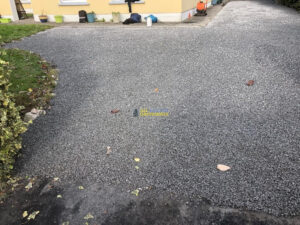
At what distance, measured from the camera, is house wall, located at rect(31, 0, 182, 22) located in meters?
13.0

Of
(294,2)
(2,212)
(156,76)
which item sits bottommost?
(2,212)

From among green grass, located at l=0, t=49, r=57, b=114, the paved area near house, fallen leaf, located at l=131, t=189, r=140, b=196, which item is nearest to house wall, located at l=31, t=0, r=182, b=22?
the paved area near house

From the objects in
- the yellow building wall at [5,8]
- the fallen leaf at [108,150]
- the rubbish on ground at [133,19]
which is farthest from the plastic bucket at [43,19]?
the fallen leaf at [108,150]

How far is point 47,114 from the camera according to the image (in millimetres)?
4738

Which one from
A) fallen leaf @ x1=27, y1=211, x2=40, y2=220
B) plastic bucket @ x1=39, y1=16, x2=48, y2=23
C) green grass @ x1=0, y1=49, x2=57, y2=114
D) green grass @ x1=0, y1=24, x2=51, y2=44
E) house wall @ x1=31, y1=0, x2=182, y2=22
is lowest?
fallen leaf @ x1=27, y1=211, x2=40, y2=220

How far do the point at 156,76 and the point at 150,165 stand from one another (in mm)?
3378

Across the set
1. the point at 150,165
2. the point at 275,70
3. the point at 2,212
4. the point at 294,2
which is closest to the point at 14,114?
the point at 2,212

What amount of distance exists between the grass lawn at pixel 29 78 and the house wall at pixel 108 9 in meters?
7.34

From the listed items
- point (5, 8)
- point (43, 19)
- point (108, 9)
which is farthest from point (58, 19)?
point (5, 8)

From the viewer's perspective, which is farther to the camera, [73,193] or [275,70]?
[275,70]

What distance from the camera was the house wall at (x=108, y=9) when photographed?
511 inches

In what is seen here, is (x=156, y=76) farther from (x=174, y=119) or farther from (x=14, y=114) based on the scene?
(x=14, y=114)

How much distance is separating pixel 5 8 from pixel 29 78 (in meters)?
14.5

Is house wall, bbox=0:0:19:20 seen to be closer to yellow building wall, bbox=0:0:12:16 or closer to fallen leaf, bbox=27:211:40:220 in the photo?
→ yellow building wall, bbox=0:0:12:16
